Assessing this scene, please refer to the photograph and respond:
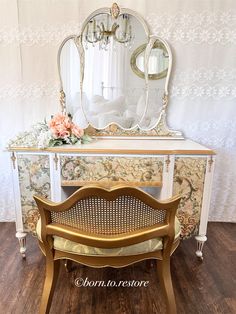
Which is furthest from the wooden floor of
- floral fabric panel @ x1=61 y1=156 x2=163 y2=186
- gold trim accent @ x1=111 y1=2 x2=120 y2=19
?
gold trim accent @ x1=111 y1=2 x2=120 y2=19

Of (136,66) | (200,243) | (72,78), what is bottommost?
(200,243)

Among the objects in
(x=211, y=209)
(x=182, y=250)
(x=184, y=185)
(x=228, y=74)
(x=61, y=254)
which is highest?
(x=228, y=74)

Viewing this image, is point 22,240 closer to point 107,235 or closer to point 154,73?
point 107,235

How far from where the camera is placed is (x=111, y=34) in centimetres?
186

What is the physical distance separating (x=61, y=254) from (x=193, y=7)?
1976 mm

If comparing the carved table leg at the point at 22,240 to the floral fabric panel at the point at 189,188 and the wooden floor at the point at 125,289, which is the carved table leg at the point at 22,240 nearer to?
the wooden floor at the point at 125,289

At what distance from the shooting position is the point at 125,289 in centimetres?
148

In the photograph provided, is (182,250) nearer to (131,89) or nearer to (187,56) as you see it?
(131,89)

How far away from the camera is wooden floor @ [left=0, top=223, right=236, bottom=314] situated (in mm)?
1337

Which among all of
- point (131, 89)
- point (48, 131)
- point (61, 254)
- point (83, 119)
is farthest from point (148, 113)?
point (61, 254)

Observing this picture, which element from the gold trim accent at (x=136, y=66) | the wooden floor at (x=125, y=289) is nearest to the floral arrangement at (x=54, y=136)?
the gold trim accent at (x=136, y=66)

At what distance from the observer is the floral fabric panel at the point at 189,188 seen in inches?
61.2

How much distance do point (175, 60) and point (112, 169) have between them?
1.08m

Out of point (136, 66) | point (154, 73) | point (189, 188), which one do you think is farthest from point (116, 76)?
point (189, 188)
